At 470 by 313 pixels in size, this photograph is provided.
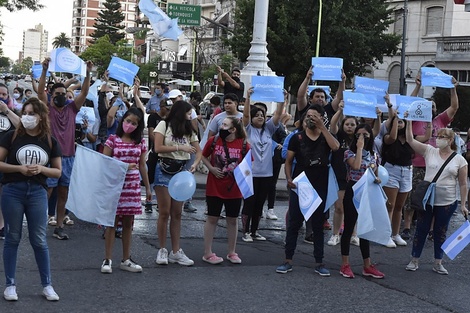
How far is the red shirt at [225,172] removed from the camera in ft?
26.6

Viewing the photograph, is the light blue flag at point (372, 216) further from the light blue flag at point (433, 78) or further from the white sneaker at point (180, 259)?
the light blue flag at point (433, 78)

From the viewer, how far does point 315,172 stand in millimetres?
8031

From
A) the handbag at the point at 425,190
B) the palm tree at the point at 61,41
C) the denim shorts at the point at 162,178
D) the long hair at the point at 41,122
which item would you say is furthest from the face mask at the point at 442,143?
the palm tree at the point at 61,41

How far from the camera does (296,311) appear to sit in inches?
255

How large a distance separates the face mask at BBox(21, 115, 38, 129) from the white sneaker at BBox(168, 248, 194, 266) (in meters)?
2.51

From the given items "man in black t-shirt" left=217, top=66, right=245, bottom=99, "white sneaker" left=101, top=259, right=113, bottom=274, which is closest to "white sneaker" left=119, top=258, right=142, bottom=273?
"white sneaker" left=101, top=259, right=113, bottom=274

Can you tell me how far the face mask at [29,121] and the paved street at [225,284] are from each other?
1.49 meters

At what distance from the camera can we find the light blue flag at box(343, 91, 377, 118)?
873 cm

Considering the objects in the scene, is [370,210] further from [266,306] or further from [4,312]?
[4,312]

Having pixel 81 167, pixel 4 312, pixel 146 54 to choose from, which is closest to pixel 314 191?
pixel 81 167

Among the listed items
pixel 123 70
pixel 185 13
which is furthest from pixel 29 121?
pixel 185 13

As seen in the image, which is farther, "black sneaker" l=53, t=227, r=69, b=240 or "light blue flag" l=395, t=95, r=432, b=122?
"light blue flag" l=395, t=95, r=432, b=122

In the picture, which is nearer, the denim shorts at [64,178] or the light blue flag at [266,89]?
the denim shorts at [64,178]

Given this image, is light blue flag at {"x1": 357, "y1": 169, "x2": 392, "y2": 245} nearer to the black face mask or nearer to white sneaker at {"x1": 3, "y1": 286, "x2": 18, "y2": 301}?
white sneaker at {"x1": 3, "y1": 286, "x2": 18, "y2": 301}
